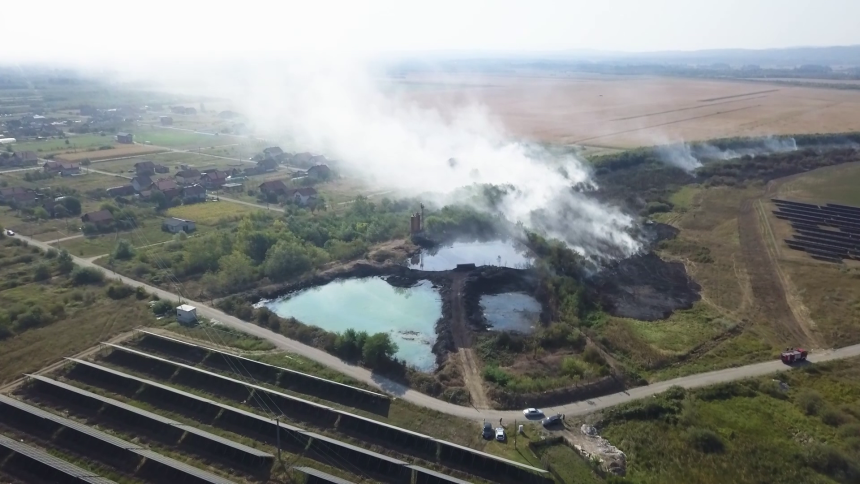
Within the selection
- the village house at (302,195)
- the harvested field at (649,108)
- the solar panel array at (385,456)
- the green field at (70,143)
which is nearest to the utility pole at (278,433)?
the solar panel array at (385,456)

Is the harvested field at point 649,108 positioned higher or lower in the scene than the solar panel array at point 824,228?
higher

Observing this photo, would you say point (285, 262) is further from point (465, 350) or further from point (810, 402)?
point (810, 402)

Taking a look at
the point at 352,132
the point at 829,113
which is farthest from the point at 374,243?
the point at 829,113

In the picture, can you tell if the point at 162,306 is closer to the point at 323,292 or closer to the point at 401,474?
the point at 323,292

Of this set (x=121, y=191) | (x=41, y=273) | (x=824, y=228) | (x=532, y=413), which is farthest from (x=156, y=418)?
(x=824, y=228)

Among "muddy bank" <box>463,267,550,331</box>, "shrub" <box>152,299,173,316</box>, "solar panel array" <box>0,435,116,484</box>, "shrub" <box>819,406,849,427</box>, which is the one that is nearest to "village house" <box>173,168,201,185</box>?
"shrub" <box>152,299,173,316</box>

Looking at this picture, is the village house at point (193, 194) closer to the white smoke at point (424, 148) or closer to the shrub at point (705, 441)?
the white smoke at point (424, 148)

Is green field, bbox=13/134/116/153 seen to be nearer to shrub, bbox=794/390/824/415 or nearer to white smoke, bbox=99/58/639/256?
white smoke, bbox=99/58/639/256
